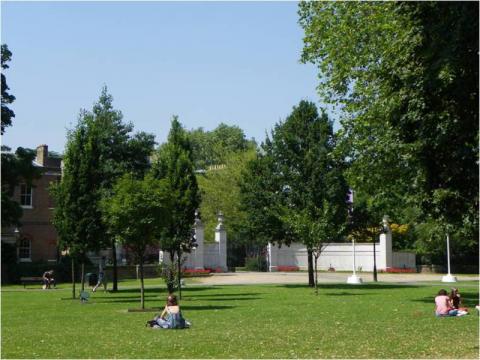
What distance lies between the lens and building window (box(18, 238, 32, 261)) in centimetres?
5753

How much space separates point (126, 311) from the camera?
23516 millimetres

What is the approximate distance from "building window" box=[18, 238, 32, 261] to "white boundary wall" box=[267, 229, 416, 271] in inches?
804

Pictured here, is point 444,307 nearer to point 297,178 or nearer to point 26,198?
point 297,178

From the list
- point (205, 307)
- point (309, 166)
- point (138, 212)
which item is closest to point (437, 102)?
point (138, 212)

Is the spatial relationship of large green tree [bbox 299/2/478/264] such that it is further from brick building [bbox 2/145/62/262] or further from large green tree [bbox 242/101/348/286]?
A: brick building [bbox 2/145/62/262]

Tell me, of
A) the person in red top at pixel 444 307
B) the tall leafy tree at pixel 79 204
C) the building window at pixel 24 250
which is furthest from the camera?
the building window at pixel 24 250

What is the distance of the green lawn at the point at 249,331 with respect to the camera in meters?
13.0

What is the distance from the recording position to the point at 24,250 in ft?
190

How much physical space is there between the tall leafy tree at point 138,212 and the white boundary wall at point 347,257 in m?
36.2

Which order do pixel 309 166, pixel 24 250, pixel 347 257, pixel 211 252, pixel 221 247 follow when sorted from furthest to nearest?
pixel 347 257 < pixel 221 247 < pixel 211 252 < pixel 24 250 < pixel 309 166

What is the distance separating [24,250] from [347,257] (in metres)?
28.1

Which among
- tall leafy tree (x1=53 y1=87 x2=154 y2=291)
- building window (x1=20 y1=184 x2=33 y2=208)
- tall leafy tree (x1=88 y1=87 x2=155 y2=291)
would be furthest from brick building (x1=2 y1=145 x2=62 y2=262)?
tall leafy tree (x1=53 y1=87 x2=154 y2=291)

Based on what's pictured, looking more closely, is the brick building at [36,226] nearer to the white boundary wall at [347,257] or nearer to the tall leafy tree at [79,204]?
the white boundary wall at [347,257]

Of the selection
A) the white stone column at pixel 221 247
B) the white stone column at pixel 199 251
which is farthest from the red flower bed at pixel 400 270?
the white stone column at pixel 199 251
